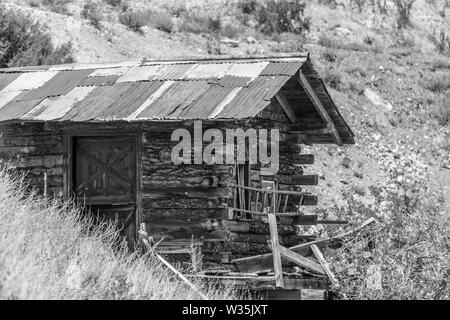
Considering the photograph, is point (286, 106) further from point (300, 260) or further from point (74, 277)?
point (74, 277)

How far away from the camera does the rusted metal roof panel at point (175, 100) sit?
14719mm

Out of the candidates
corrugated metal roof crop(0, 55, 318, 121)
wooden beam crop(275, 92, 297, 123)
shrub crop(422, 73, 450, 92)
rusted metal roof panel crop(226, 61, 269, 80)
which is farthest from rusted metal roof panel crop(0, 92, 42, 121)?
shrub crop(422, 73, 450, 92)

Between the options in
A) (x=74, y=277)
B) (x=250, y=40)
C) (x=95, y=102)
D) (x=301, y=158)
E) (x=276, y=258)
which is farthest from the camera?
(x=250, y=40)

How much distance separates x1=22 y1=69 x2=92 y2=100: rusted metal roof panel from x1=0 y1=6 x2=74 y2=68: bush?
8413 millimetres

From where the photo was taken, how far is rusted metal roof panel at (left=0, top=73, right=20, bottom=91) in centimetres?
1734

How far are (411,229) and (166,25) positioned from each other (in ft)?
62.8

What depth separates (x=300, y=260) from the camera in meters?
14.8

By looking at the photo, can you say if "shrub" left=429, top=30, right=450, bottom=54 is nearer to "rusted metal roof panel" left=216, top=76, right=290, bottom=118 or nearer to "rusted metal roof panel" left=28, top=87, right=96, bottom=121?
"rusted metal roof panel" left=216, top=76, right=290, bottom=118

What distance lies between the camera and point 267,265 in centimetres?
1486

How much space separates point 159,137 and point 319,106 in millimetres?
2964

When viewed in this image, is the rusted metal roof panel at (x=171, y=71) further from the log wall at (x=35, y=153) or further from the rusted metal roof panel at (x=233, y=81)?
the log wall at (x=35, y=153)

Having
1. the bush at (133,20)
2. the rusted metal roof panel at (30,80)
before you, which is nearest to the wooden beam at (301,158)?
the rusted metal roof panel at (30,80)

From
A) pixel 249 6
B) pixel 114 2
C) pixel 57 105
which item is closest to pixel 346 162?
pixel 249 6

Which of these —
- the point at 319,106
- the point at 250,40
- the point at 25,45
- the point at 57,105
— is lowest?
the point at 250,40
